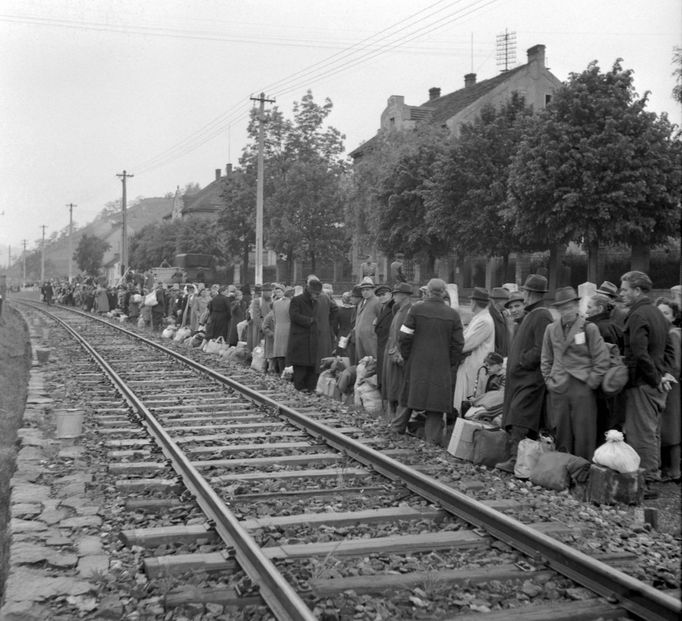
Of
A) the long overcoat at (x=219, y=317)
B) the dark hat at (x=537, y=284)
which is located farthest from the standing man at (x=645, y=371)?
the long overcoat at (x=219, y=317)

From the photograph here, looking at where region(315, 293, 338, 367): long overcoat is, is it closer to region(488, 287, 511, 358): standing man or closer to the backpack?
region(488, 287, 511, 358): standing man

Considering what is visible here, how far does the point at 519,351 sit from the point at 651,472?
5.33 ft

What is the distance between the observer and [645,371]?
775 cm

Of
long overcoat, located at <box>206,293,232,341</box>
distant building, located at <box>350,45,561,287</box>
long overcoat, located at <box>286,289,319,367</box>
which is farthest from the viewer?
distant building, located at <box>350,45,561,287</box>

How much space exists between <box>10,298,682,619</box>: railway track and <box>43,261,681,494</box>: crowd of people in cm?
95

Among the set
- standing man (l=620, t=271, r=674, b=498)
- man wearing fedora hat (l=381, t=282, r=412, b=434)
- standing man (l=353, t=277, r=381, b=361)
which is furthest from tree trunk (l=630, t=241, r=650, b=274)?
standing man (l=620, t=271, r=674, b=498)

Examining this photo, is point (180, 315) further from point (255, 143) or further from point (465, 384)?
point (255, 143)

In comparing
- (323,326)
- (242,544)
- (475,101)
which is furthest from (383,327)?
(475,101)

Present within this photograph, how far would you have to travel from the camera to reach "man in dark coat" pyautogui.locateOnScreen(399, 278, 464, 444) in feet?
30.6

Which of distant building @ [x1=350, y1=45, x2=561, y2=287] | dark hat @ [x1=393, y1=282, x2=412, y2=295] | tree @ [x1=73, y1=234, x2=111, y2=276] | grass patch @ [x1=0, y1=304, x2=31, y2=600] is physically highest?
distant building @ [x1=350, y1=45, x2=561, y2=287]

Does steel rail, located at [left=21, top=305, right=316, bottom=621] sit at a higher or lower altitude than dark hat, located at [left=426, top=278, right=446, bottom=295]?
lower

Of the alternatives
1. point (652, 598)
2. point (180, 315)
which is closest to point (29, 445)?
point (652, 598)

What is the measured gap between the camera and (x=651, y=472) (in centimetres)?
792

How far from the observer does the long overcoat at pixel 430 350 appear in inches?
366
